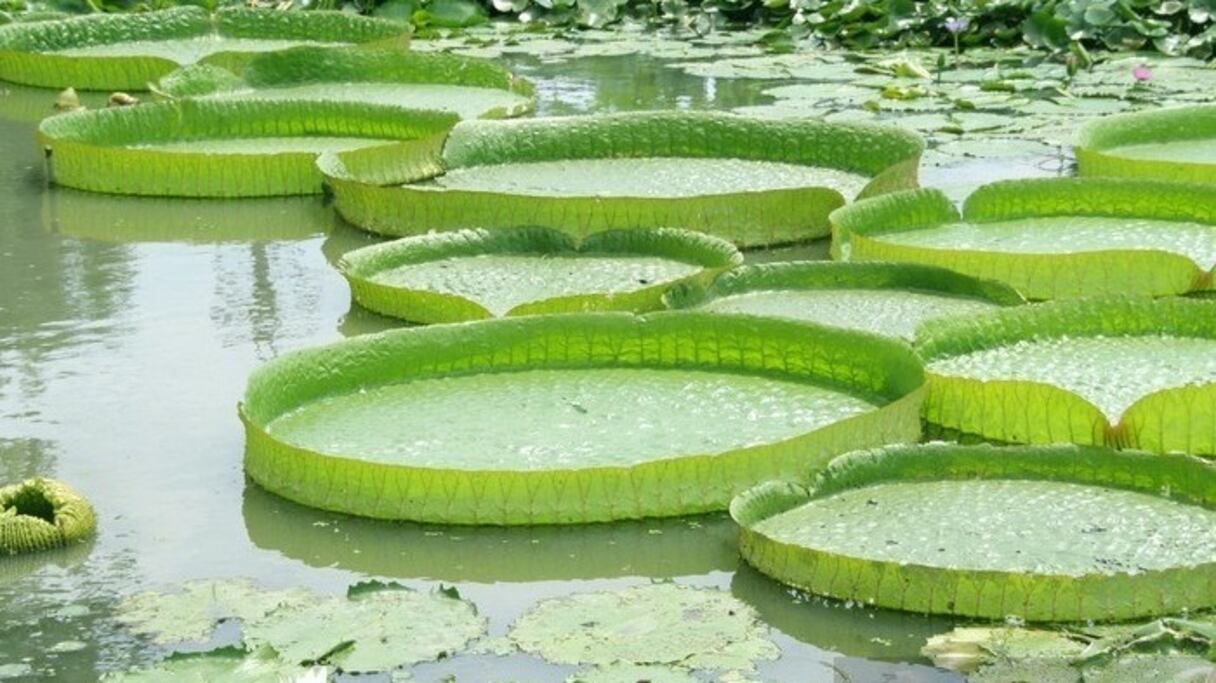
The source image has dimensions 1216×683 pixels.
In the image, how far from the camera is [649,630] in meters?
3.86

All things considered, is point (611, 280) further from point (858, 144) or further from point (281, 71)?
point (281, 71)

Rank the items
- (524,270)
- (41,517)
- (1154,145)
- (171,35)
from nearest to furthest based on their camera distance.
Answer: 1. (41,517)
2. (524,270)
3. (1154,145)
4. (171,35)

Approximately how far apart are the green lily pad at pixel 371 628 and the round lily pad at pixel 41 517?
1.95 ft

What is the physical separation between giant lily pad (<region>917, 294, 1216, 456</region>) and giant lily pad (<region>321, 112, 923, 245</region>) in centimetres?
151

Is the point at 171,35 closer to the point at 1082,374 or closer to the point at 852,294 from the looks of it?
the point at 852,294

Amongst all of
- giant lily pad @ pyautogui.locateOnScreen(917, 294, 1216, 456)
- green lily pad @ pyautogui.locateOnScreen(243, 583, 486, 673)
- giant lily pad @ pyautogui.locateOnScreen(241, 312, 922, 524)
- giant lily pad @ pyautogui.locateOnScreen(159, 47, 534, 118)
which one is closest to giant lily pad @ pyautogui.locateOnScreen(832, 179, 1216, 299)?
giant lily pad @ pyautogui.locateOnScreen(917, 294, 1216, 456)

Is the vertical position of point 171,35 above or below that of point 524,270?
below

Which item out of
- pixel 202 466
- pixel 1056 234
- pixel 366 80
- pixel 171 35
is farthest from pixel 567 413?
pixel 171 35

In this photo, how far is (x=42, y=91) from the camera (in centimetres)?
1027

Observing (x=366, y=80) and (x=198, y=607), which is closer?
(x=198, y=607)

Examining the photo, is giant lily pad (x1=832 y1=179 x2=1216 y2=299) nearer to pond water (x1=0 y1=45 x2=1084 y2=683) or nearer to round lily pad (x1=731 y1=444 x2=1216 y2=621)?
pond water (x1=0 y1=45 x2=1084 y2=683)

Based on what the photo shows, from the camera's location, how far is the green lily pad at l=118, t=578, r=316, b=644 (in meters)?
3.93

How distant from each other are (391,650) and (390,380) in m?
1.41

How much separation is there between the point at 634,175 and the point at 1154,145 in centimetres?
176
